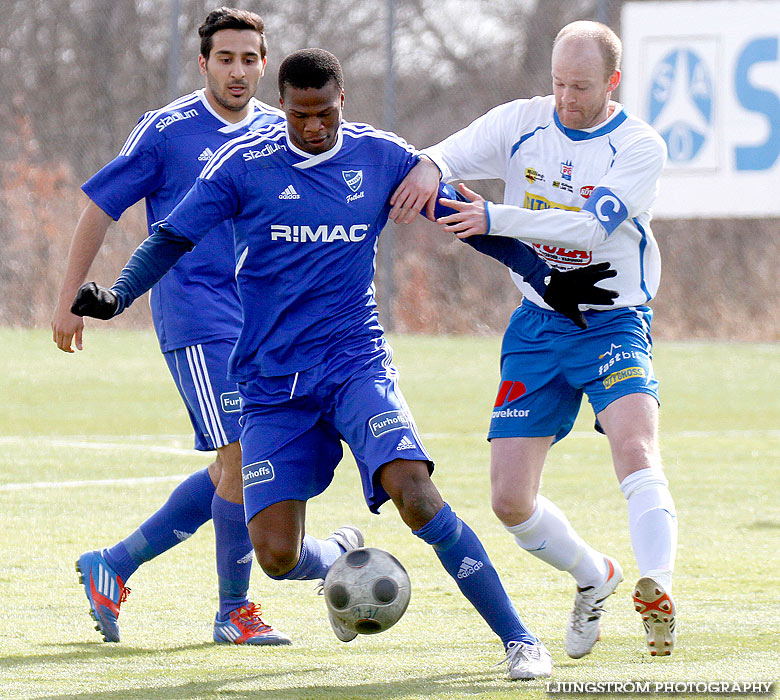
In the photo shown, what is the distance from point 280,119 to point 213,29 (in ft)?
1.45

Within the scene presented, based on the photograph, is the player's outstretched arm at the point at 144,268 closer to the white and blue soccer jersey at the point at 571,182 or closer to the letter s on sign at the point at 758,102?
the white and blue soccer jersey at the point at 571,182

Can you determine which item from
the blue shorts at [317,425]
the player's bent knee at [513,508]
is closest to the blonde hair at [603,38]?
the blue shorts at [317,425]

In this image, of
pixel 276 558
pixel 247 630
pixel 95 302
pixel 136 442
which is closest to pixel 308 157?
pixel 95 302

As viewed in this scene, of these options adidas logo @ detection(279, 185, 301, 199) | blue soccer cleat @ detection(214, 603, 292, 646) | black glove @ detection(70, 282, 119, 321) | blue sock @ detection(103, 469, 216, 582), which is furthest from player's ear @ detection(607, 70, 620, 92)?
blue soccer cleat @ detection(214, 603, 292, 646)

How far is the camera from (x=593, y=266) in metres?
5.09

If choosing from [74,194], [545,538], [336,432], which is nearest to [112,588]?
[336,432]

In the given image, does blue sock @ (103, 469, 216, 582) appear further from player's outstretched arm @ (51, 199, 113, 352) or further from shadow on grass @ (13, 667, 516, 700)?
shadow on grass @ (13, 667, 516, 700)

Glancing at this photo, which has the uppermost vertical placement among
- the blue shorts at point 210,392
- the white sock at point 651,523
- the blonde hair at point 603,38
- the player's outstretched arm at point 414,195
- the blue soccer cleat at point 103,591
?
the blonde hair at point 603,38

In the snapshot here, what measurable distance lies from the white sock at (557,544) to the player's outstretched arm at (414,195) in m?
1.11

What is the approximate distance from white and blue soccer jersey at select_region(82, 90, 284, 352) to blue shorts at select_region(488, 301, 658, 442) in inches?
46.1

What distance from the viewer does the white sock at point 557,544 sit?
202 inches

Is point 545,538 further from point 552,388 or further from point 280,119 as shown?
point 280,119

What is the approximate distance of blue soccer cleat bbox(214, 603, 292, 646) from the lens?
17.2 ft

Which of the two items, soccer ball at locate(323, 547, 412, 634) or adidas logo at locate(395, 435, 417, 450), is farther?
adidas logo at locate(395, 435, 417, 450)
